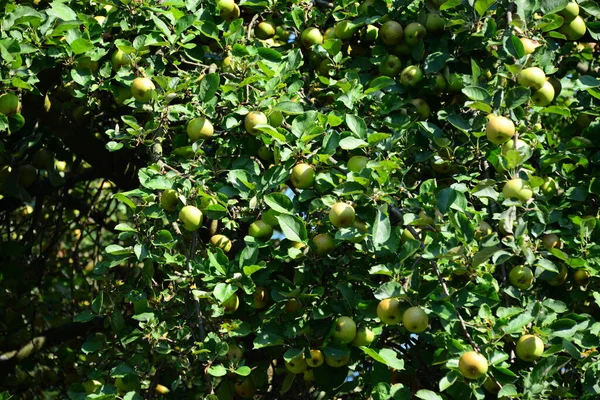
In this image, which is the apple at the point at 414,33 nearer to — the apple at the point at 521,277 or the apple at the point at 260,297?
the apple at the point at 521,277

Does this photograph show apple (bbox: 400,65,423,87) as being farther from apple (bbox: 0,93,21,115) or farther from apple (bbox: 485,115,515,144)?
apple (bbox: 0,93,21,115)

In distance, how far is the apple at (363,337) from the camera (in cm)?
209

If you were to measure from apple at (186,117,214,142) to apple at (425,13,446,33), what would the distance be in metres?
0.77

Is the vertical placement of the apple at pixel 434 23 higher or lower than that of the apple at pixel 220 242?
higher

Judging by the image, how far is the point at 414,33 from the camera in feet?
8.70

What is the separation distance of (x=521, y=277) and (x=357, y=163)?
18.9 inches

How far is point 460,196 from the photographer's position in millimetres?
2141

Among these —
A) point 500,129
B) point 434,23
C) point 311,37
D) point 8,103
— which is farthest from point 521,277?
point 8,103

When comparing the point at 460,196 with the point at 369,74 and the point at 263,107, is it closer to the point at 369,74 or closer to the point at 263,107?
the point at 263,107

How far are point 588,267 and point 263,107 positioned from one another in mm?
897

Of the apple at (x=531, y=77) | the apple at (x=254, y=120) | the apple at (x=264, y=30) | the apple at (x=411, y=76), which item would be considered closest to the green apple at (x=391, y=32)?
the apple at (x=411, y=76)

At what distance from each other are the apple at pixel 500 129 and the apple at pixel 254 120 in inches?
21.7

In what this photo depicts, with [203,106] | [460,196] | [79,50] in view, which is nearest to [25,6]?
[79,50]

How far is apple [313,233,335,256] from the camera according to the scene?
2.14m
